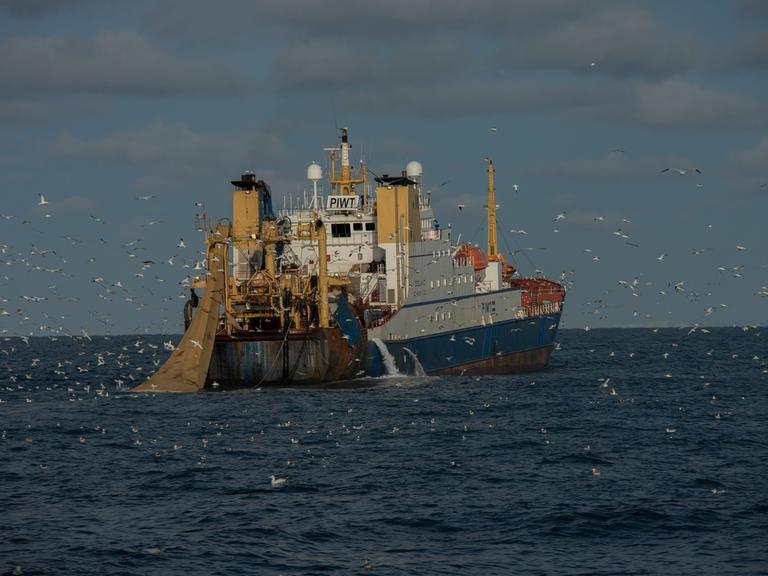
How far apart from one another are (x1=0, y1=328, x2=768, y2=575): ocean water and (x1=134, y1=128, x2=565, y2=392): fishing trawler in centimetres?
203

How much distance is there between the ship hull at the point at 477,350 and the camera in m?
66.4

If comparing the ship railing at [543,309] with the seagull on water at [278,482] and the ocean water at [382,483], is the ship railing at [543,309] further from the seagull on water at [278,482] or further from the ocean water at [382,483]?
the seagull on water at [278,482]

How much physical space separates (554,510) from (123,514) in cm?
1101

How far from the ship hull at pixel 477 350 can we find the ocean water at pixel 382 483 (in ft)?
18.5

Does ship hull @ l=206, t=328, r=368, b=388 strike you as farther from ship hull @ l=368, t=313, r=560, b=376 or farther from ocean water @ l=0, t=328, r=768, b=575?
ship hull @ l=368, t=313, r=560, b=376

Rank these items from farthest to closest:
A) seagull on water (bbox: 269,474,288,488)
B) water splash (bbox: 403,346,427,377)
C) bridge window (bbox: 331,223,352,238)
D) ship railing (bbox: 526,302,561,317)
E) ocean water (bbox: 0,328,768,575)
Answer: ship railing (bbox: 526,302,561,317)
bridge window (bbox: 331,223,352,238)
water splash (bbox: 403,346,427,377)
seagull on water (bbox: 269,474,288,488)
ocean water (bbox: 0,328,768,575)

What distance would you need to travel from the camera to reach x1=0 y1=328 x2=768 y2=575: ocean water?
27.2 meters

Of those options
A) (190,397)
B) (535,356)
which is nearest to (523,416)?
(190,397)

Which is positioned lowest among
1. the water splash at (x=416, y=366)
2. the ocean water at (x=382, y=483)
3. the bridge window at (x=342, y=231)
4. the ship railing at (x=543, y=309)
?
the ocean water at (x=382, y=483)

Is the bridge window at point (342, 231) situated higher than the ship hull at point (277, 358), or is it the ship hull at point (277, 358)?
the bridge window at point (342, 231)

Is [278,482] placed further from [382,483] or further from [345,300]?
[345,300]

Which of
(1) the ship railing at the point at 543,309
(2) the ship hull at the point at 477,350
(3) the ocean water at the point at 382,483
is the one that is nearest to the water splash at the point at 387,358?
(2) the ship hull at the point at 477,350

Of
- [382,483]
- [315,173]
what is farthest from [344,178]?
[382,483]

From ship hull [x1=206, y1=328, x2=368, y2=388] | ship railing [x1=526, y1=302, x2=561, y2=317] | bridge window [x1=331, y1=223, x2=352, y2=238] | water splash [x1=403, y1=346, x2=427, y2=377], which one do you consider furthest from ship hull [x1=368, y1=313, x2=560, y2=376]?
bridge window [x1=331, y1=223, x2=352, y2=238]
